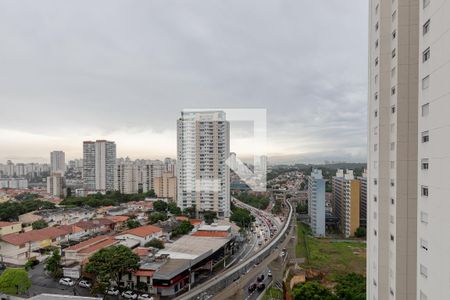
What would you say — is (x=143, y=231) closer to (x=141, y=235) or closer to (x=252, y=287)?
(x=141, y=235)

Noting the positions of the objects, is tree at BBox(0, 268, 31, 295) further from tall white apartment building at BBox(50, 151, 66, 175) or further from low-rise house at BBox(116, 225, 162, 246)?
tall white apartment building at BBox(50, 151, 66, 175)

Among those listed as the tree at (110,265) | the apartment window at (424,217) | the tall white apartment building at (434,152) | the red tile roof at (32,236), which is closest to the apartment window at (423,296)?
the tall white apartment building at (434,152)

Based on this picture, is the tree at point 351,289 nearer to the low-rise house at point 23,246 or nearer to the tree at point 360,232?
the tree at point 360,232

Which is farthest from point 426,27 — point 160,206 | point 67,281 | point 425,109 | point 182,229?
point 160,206

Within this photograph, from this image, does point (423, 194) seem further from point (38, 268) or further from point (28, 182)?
point (28, 182)

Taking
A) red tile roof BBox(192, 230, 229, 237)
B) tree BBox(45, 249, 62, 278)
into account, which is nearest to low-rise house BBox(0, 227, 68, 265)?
tree BBox(45, 249, 62, 278)
